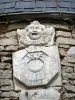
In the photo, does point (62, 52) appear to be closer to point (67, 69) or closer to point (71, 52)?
point (71, 52)

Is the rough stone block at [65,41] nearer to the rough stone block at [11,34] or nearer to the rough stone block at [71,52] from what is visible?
the rough stone block at [71,52]

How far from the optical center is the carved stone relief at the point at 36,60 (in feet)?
22.0

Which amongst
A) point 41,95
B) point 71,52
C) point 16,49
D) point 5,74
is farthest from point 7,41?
point 41,95

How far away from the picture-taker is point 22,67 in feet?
22.5

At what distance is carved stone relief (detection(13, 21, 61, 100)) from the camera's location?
6707mm

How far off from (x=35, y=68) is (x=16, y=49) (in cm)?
56

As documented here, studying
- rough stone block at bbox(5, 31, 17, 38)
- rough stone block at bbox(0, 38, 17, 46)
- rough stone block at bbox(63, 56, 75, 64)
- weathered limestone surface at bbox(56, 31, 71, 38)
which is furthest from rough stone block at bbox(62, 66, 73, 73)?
rough stone block at bbox(5, 31, 17, 38)

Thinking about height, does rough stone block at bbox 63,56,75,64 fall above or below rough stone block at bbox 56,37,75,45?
below

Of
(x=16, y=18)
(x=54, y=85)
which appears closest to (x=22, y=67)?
(x=54, y=85)

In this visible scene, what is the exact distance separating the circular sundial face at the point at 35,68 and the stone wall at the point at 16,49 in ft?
0.51

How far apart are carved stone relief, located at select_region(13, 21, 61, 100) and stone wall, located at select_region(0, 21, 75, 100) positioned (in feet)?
0.34

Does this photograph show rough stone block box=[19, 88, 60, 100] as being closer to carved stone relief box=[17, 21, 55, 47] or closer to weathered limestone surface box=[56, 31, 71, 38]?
carved stone relief box=[17, 21, 55, 47]

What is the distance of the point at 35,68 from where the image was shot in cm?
679

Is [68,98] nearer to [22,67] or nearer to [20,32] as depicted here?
[22,67]
